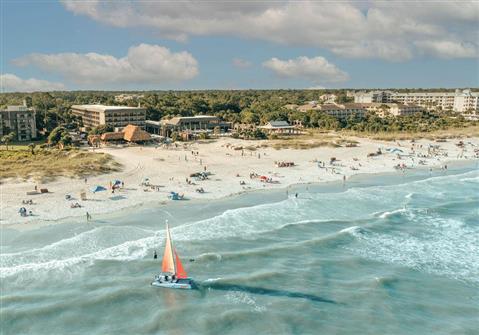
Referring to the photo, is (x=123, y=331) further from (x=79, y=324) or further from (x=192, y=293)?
(x=192, y=293)

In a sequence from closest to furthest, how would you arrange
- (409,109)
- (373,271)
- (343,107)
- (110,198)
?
(373,271) → (110,198) → (343,107) → (409,109)

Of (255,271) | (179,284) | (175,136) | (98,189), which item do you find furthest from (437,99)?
(179,284)

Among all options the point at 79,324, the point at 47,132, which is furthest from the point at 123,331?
the point at 47,132

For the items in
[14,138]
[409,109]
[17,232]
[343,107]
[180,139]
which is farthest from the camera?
[409,109]

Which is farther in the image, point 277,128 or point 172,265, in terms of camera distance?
point 277,128

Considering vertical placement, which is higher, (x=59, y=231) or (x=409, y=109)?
(x=409, y=109)

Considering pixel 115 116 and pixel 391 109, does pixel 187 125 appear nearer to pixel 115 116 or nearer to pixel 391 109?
pixel 115 116

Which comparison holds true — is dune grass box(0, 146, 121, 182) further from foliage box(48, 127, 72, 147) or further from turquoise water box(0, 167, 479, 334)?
turquoise water box(0, 167, 479, 334)
